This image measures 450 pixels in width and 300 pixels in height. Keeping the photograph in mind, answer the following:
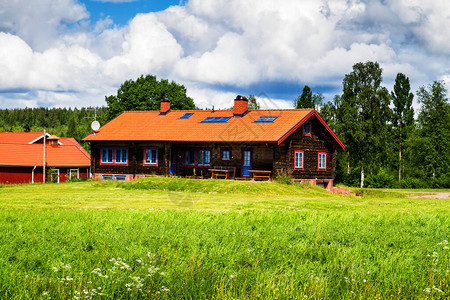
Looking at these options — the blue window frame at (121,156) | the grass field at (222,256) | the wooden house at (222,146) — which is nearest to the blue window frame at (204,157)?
the wooden house at (222,146)

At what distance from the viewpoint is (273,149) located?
32.8 m

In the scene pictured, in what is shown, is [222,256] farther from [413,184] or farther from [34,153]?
[413,184]

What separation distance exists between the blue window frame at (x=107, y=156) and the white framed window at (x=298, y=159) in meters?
15.9

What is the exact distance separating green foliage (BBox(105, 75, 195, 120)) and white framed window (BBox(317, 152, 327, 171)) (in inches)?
1134

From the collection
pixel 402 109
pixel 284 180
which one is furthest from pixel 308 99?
pixel 284 180

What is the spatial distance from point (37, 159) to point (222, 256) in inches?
1804

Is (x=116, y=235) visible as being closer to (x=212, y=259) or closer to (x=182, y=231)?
(x=182, y=231)

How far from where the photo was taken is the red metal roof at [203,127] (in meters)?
33.7

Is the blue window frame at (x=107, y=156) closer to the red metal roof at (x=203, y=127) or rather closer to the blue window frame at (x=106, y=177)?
the blue window frame at (x=106, y=177)

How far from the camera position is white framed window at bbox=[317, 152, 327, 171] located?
119 feet

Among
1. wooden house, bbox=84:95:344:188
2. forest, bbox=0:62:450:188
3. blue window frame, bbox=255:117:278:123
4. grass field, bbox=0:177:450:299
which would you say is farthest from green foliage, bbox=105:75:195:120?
grass field, bbox=0:177:450:299

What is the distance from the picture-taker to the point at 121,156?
38688 millimetres

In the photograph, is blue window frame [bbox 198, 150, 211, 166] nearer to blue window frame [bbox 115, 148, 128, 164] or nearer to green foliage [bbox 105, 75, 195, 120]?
blue window frame [bbox 115, 148, 128, 164]

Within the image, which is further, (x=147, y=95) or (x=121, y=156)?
(x=147, y=95)
